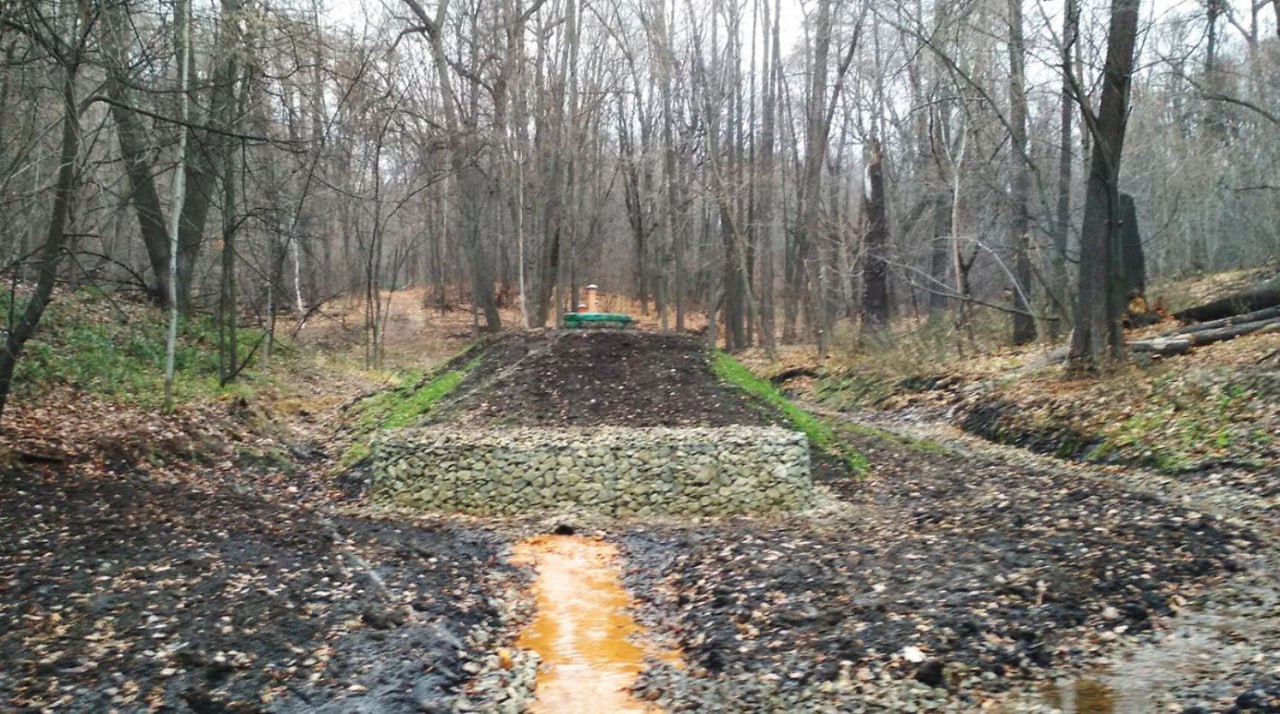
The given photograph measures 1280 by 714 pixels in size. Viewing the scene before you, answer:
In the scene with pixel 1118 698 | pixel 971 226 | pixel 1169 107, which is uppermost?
Answer: pixel 1169 107

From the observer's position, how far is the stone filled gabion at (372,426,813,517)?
35.6 feet

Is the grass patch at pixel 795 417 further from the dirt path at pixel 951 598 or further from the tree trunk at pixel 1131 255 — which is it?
the tree trunk at pixel 1131 255

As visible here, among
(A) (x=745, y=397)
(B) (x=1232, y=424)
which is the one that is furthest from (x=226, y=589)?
(B) (x=1232, y=424)

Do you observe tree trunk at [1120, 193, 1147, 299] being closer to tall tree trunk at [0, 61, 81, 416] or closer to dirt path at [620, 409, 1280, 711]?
dirt path at [620, 409, 1280, 711]

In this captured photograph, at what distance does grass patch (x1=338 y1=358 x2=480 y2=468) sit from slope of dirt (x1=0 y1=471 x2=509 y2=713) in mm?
4246

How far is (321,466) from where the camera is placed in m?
12.8

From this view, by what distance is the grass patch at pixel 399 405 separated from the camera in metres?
13.2

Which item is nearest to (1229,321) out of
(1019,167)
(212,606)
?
(1019,167)

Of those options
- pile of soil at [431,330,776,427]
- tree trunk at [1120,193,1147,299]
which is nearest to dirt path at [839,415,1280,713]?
pile of soil at [431,330,776,427]

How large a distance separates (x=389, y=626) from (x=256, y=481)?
5.67 m

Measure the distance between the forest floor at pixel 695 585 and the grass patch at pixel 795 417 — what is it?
72 cm

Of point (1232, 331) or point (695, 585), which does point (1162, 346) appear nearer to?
point (1232, 331)

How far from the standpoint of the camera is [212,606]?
6.25m

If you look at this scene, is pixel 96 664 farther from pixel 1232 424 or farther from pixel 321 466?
pixel 1232 424
